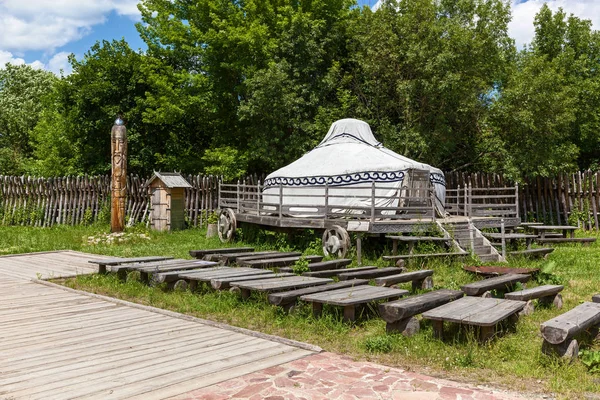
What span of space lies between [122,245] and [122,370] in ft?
35.2

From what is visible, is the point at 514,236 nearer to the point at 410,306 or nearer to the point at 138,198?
the point at 410,306

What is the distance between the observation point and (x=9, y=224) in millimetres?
20531

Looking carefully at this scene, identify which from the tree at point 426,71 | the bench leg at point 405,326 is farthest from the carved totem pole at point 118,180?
the bench leg at point 405,326

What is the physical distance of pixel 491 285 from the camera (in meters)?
7.26

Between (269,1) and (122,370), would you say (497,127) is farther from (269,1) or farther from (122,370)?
(122,370)

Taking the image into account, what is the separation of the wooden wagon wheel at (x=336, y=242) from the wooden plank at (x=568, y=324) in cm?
629

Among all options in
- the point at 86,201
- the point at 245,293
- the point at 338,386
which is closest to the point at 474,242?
the point at 245,293

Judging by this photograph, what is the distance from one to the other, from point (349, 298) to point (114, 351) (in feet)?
8.43

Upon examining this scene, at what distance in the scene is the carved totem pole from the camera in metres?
16.6

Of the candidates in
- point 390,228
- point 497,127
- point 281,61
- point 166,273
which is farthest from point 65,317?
point 497,127

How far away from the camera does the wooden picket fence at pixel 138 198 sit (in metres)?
17.6

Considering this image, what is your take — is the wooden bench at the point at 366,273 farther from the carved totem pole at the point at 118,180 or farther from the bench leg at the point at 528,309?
the carved totem pole at the point at 118,180

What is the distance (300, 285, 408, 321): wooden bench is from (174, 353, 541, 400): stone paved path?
1314 millimetres

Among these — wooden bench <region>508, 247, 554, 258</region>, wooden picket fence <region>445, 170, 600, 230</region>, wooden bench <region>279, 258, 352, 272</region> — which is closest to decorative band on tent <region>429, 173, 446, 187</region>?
wooden picket fence <region>445, 170, 600, 230</region>
